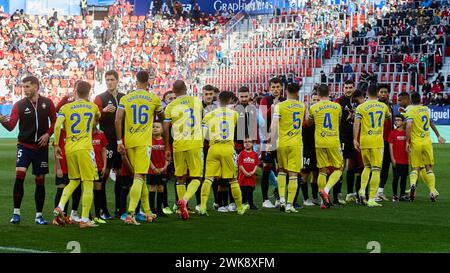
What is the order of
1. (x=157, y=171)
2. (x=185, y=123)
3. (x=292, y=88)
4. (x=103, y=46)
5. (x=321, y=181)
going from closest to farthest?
(x=185, y=123), (x=157, y=171), (x=292, y=88), (x=321, y=181), (x=103, y=46)

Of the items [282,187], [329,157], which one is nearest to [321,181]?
[329,157]

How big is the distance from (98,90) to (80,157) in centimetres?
3280

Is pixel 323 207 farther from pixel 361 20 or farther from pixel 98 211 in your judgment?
pixel 361 20

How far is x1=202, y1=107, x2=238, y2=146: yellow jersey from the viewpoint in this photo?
14.1m

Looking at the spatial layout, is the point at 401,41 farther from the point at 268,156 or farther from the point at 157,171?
the point at 157,171

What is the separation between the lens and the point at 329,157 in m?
15.4

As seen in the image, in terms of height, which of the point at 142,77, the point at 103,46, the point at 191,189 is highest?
the point at 103,46

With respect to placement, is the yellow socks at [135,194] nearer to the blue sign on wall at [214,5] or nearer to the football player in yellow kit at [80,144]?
the football player in yellow kit at [80,144]

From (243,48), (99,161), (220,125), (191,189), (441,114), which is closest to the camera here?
(99,161)

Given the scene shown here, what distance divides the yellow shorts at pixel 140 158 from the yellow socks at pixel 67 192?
2.70ft

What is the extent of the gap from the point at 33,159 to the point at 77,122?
979 mm

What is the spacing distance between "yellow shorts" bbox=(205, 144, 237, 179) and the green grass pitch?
0.65 metres
